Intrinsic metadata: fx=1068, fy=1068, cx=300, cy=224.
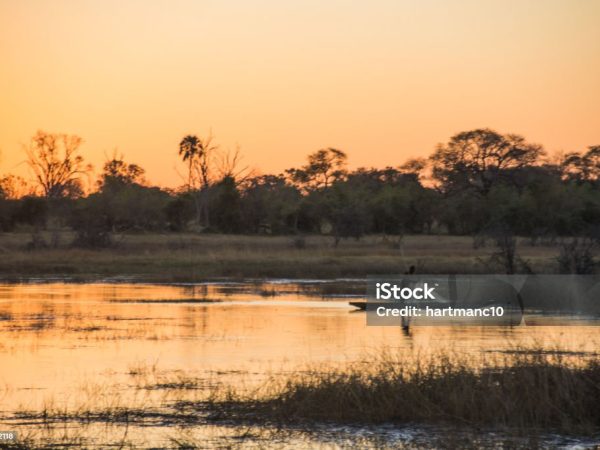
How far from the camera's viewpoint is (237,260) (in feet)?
187

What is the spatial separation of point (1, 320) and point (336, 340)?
10.1 m

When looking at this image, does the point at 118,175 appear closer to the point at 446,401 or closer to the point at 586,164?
the point at 586,164

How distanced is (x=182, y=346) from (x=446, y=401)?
32.8 ft

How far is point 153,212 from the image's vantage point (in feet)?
313

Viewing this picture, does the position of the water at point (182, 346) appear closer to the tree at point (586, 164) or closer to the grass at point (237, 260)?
the grass at point (237, 260)

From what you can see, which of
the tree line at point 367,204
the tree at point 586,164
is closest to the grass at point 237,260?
the tree line at point 367,204

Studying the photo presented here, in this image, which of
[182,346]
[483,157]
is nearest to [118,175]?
[483,157]

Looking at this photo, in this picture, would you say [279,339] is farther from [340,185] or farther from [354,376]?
[340,185]

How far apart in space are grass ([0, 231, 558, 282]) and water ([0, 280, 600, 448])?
37.7ft

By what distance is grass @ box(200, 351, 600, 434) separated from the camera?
15.1 m

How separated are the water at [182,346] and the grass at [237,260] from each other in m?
11.5

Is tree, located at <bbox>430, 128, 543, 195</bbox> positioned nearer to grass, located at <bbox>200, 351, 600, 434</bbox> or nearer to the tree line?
the tree line

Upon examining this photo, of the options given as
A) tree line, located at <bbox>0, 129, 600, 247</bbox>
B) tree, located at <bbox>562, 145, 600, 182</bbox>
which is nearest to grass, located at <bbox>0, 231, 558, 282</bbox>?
tree line, located at <bbox>0, 129, 600, 247</bbox>

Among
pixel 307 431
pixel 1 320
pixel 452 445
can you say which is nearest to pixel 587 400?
pixel 452 445
